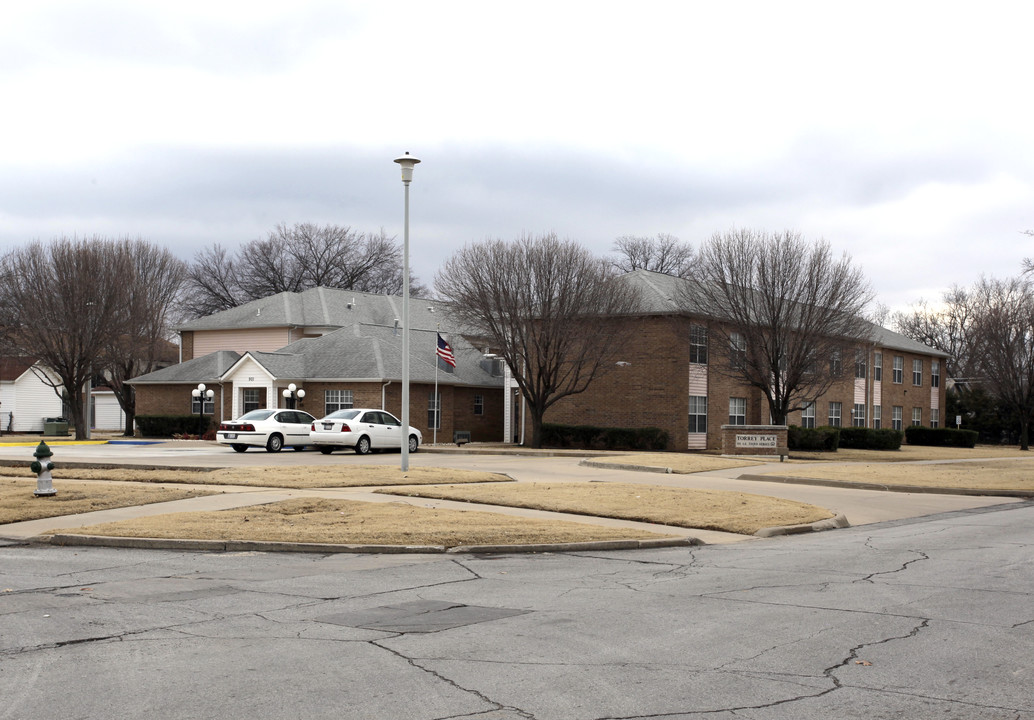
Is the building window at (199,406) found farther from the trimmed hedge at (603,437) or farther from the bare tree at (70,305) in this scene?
the trimmed hedge at (603,437)

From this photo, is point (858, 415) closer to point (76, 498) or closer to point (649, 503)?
point (649, 503)

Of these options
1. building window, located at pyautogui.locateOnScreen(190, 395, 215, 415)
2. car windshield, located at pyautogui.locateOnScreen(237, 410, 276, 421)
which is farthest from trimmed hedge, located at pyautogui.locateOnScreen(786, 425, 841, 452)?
building window, located at pyautogui.locateOnScreen(190, 395, 215, 415)

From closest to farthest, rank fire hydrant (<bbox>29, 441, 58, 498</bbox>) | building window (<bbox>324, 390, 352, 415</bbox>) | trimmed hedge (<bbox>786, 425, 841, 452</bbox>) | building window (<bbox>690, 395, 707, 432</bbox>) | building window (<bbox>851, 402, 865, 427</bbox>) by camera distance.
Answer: fire hydrant (<bbox>29, 441, 58, 498</bbox>), building window (<bbox>690, 395, 707, 432</bbox>), trimmed hedge (<bbox>786, 425, 841, 452</bbox>), building window (<bbox>324, 390, 352, 415</bbox>), building window (<bbox>851, 402, 865, 427</bbox>)

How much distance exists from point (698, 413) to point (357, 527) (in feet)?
104

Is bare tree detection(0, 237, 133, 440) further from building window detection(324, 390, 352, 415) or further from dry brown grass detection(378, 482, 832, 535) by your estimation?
dry brown grass detection(378, 482, 832, 535)

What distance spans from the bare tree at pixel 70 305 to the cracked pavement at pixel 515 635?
3781 cm

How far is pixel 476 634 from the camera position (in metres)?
7.96

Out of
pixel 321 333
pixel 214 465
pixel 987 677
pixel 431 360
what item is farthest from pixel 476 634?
pixel 321 333

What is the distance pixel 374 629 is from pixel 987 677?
4.50 meters

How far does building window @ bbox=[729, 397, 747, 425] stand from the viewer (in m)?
46.7

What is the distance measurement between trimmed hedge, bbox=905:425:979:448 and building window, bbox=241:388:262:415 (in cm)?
3908

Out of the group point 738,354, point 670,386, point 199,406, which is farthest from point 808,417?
point 199,406

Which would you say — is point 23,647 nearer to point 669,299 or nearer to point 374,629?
point 374,629

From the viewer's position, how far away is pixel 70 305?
156 feet
